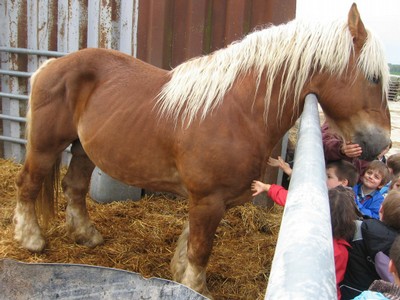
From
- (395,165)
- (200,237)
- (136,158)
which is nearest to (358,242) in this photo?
(200,237)

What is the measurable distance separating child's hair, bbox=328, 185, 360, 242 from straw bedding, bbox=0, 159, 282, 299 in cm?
94

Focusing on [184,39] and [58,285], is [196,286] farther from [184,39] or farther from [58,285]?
[184,39]

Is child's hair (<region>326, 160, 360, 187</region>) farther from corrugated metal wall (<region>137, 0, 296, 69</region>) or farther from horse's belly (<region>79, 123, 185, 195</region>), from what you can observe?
corrugated metal wall (<region>137, 0, 296, 69</region>)

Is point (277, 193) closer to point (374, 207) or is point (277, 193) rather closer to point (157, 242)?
point (374, 207)

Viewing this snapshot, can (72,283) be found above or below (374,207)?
above

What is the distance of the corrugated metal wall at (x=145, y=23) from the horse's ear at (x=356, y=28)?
1.82 metres

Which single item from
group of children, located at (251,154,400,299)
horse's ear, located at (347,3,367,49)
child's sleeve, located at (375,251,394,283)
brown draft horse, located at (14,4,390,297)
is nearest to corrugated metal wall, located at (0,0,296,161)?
brown draft horse, located at (14,4,390,297)

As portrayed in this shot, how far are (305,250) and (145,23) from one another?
343 centimetres

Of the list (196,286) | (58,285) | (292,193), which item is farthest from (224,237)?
(292,193)

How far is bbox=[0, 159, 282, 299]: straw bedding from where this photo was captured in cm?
274

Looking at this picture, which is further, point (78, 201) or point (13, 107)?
point (13, 107)

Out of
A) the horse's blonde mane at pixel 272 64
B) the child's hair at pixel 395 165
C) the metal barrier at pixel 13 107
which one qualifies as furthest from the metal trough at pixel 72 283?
the metal barrier at pixel 13 107

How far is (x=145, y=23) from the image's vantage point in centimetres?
363

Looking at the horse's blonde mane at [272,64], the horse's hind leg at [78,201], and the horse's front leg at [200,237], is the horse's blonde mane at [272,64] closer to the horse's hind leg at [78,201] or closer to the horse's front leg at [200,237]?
Result: the horse's front leg at [200,237]
